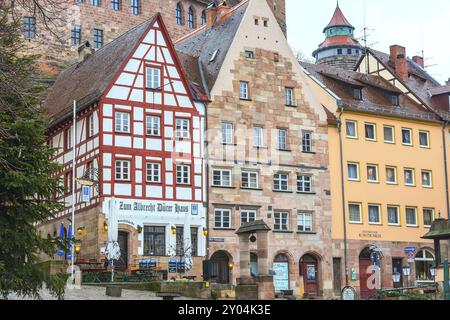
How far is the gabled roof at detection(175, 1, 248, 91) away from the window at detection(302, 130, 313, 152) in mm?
5783

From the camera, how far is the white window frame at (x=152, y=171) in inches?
1661

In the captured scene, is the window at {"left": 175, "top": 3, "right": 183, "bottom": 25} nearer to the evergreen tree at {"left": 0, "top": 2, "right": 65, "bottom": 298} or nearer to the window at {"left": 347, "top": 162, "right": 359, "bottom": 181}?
the window at {"left": 347, "top": 162, "right": 359, "bottom": 181}

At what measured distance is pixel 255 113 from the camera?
1841 inches

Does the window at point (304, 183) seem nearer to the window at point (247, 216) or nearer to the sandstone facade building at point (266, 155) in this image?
the sandstone facade building at point (266, 155)

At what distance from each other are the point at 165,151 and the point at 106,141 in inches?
120

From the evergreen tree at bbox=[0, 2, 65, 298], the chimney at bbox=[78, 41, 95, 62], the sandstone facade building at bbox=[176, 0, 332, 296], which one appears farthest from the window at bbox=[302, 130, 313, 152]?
the evergreen tree at bbox=[0, 2, 65, 298]

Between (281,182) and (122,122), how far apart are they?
9.29m

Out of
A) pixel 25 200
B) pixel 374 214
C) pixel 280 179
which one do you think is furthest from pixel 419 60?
pixel 25 200

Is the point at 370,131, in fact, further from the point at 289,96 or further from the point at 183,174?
the point at 183,174

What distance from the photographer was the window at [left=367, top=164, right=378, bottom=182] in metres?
49.6

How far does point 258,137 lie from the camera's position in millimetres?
46750

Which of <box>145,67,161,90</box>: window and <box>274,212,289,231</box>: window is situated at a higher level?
<box>145,67,161,90</box>: window
